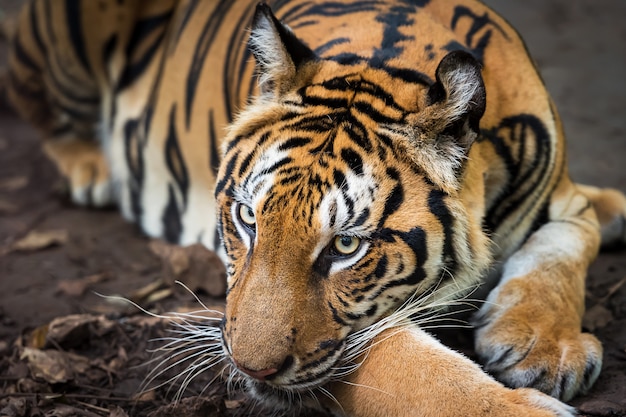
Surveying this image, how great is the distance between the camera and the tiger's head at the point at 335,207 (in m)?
2.37

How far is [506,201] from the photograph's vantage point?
3.05 m

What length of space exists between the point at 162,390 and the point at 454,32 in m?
1.65

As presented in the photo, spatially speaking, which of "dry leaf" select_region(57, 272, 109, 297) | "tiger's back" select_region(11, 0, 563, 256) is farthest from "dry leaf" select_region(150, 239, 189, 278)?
"dry leaf" select_region(57, 272, 109, 297)

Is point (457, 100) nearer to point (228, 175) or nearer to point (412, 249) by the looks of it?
point (412, 249)

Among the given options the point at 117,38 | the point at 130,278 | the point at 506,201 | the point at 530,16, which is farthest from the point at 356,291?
the point at 530,16

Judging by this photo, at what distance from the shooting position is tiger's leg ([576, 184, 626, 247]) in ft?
12.5

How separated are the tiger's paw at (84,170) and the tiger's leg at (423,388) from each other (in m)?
2.74

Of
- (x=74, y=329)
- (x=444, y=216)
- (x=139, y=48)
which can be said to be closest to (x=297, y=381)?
(x=444, y=216)

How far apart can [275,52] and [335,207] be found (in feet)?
1.90

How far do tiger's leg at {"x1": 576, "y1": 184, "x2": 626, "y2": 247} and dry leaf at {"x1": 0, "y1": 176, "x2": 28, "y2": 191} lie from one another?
3341 mm

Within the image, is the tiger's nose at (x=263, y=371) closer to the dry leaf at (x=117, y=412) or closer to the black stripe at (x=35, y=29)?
the dry leaf at (x=117, y=412)

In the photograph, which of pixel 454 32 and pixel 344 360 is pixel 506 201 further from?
pixel 344 360

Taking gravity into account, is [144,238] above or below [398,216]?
below

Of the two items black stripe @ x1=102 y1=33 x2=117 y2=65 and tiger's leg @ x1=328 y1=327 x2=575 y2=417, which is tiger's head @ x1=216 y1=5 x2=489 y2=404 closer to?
tiger's leg @ x1=328 y1=327 x2=575 y2=417
